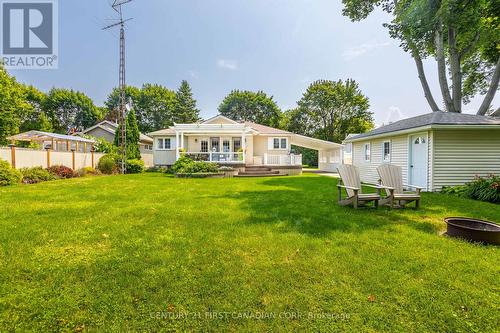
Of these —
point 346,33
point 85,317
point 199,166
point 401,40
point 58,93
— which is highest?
point 58,93

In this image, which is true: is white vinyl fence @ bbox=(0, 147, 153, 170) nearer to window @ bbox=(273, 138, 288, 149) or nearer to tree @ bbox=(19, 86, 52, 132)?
window @ bbox=(273, 138, 288, 149)

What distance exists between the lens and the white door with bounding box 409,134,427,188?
9.98 metres

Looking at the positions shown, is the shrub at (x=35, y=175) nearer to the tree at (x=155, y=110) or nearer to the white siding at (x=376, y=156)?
the white siding at (x=376, y=156)

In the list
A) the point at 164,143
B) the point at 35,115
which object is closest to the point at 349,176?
the point at 164,143

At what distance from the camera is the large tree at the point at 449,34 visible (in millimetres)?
10945

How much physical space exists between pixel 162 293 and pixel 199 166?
13220mm

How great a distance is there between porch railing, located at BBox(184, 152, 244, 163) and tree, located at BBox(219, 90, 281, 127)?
2733cm

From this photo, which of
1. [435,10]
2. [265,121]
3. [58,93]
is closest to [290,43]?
[435,10]

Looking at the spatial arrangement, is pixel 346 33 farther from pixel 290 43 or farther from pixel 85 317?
pixel 85 317

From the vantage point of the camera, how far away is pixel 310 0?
13945 millimetres

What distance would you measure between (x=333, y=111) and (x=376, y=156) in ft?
88.9

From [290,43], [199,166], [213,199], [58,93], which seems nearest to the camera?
[213,199]

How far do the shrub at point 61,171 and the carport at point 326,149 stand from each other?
55.3 ft

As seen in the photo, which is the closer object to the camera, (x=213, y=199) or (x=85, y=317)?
(x=85, y=317)
